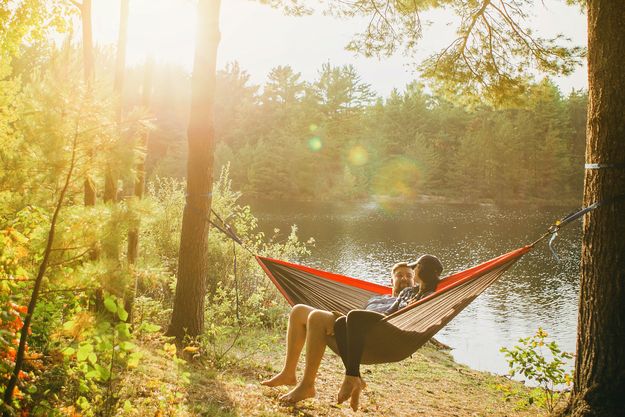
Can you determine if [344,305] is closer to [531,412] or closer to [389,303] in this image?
[389,303]

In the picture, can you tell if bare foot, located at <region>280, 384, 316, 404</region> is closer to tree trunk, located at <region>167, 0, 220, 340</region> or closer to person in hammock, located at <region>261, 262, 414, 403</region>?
person in hammock, located at <region>261, 262, 414, 403</region>

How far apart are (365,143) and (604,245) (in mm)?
29037

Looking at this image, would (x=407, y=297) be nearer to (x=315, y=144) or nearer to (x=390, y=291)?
(x=390, y=291)

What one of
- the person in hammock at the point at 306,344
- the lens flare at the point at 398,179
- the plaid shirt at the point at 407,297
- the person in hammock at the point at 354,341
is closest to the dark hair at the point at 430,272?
the plaid shirt at the point at 407,297

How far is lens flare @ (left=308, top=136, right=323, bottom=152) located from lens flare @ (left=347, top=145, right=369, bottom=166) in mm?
2103

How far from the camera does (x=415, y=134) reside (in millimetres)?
31312

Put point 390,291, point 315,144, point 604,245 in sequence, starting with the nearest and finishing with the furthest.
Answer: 1. point 604,245
2. point 390,291
3. point 315,144

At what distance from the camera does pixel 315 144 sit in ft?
95.0

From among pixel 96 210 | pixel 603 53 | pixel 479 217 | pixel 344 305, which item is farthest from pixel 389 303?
pixel 479 217

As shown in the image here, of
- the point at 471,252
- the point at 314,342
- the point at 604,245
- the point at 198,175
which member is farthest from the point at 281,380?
the point at 471,252

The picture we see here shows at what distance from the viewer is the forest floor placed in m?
2.00

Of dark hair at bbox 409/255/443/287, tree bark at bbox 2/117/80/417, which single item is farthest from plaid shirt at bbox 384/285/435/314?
tree bark at bbox 2/117/80/417

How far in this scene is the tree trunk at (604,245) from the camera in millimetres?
1863

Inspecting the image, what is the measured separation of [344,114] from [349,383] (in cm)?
2932
